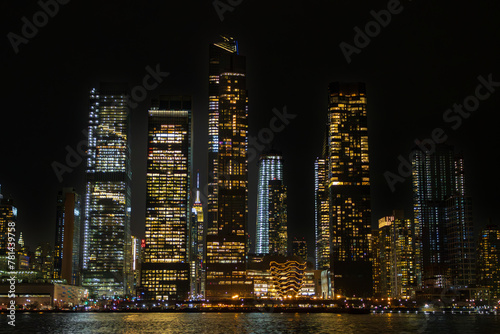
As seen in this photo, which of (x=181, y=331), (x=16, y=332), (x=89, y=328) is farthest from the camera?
(x=89, y=328)

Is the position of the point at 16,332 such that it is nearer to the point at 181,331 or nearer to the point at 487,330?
the point at 181,331

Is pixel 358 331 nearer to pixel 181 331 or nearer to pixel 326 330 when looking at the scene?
pixel 326 330

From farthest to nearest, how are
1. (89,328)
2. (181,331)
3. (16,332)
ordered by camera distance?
(89,328), (181,331), (16,332)

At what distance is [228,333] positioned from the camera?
131 meters

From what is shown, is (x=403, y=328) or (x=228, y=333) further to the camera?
(x=403, y=328)

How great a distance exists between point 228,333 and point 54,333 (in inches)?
1284

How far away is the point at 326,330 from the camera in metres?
143

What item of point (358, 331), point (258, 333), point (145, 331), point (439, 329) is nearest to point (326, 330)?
point (358, 331)

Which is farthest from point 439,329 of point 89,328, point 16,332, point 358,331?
point 16,332

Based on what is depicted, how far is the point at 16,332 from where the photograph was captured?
12975 cm

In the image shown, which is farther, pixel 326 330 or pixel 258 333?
pixel 326 330

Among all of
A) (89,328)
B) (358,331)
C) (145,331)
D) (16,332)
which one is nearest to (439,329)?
(358,331)

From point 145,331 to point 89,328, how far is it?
16916mm

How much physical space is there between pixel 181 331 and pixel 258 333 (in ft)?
53.7
